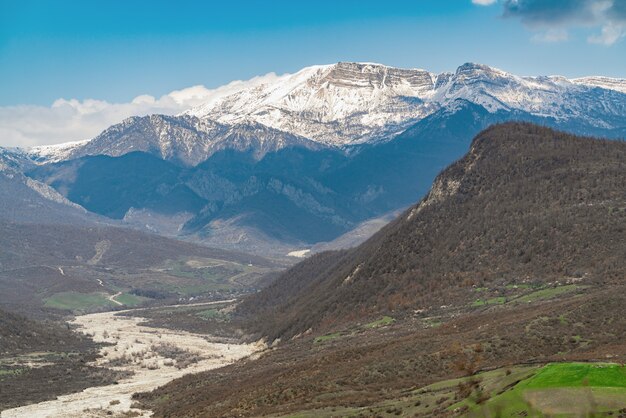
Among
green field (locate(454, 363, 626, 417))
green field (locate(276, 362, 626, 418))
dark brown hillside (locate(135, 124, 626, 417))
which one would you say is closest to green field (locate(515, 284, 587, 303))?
dark brown hillside (locate(135, 124, 626, 417))

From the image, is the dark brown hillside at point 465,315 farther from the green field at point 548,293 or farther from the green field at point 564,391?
the green field at point 564,391

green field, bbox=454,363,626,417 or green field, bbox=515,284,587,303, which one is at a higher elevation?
green field, bbox=454,363,626,417

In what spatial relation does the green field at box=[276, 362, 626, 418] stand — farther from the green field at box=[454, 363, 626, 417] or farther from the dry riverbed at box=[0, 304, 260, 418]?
the dry riverbed at box=[0, 304, 260, 418]

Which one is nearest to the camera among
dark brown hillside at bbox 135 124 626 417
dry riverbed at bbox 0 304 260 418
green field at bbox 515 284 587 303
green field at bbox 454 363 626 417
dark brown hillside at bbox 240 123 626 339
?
green field at bbox 454 363 626 417

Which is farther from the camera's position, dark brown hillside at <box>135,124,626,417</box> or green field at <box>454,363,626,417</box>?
dark brown hillside at <box>135,124,626,417</box>

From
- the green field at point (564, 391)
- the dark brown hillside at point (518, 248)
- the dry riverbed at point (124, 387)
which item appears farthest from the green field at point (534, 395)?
the dark brown hillside at point (518, 248)

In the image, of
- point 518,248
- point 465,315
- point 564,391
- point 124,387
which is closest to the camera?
point 564,391

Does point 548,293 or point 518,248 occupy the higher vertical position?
point 518,248

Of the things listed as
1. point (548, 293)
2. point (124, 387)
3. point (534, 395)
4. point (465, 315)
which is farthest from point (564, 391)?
point (124, 387)

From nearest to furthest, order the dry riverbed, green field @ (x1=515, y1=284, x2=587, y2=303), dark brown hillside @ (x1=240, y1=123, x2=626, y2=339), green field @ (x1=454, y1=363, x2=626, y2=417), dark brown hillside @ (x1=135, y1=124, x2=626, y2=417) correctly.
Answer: green field @ (x1=454, y1=363, x2=626, y2=417), dark brown hillside @ (x1=135, y1=124, x2=626, y2=417), the dry riverbed, green field @ (x1=515, y1=284, x2=587, y2=303), dark brown hillside @ (x1=240, y1=123, x2=626, y2=339)

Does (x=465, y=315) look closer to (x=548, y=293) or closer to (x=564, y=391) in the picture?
(x=548, y=293)

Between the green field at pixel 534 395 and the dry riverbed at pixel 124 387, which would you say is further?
the dry riverbed at pixel 124 387

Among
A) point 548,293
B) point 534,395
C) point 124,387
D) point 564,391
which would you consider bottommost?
point 124,387
